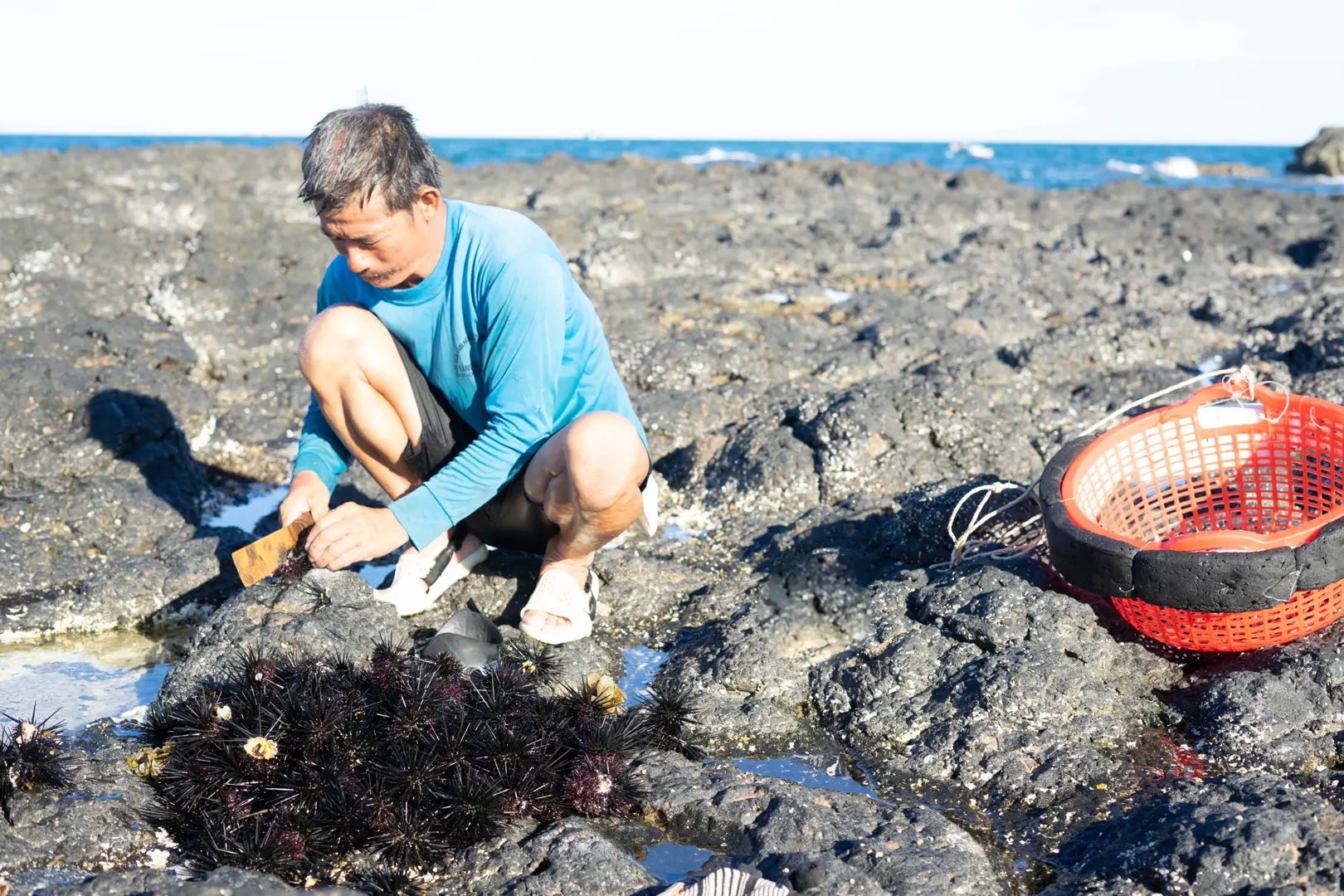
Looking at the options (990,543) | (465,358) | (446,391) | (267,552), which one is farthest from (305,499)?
(990,543)

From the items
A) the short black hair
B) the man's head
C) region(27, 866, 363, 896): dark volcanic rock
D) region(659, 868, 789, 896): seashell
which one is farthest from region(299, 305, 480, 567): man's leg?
region(659, 868, 789, 896): seashell

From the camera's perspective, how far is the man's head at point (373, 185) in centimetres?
321

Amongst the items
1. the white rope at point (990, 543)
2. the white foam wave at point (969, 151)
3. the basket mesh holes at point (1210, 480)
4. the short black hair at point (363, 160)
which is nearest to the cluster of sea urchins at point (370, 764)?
the short black hair at point (363, 160)

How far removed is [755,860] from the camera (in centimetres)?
270

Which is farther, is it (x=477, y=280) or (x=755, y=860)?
(x=477, y=280)

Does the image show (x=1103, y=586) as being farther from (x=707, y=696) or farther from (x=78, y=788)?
(x=78, y=788)

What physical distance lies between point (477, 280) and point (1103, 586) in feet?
7.32

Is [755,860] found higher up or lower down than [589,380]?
lower down

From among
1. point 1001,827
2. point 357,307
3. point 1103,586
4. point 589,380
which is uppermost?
point 357,307

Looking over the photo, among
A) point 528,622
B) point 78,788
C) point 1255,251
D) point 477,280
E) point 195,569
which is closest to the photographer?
point 78,788

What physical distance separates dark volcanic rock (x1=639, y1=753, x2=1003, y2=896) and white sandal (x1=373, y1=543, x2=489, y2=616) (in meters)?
1.35

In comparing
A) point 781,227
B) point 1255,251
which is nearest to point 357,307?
point 781,227

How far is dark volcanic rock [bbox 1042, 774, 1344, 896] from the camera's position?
239 centimetres

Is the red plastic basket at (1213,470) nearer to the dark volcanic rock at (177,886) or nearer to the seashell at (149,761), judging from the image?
the dark volcanic rock at (177,886)
